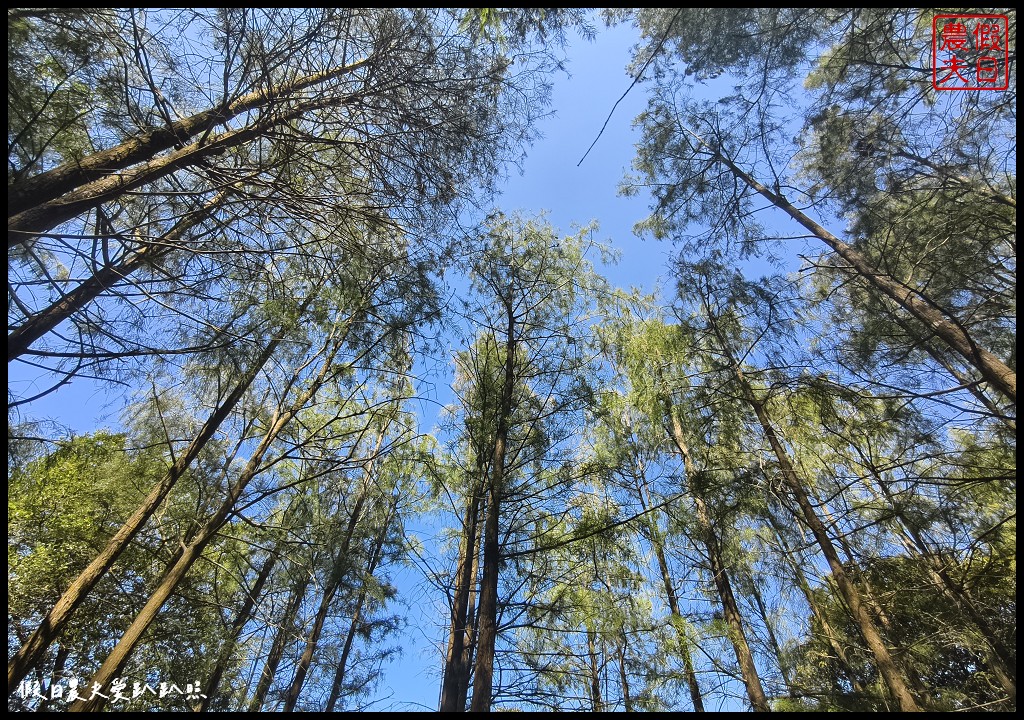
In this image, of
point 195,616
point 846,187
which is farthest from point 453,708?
point 846,187

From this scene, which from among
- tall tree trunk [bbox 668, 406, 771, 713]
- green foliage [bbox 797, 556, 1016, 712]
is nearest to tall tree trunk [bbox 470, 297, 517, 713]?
tall tree trunk [bbox 668, 406, 771, 713]

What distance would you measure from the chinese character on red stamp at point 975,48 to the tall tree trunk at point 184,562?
5.91 m

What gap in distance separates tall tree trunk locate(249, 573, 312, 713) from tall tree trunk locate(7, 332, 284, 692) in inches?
64.3

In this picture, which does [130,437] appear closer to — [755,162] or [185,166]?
[185,166]

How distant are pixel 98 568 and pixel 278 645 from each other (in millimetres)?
2307

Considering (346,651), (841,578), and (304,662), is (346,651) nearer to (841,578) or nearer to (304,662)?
(304,662)

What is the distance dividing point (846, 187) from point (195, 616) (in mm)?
9535

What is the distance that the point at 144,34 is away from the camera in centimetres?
258

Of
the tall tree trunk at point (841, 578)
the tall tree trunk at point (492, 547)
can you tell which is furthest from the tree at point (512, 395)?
the tall tree trunk at point (841, 578)

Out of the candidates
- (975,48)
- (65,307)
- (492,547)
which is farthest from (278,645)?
(975,48)

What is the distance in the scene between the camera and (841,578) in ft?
11.7

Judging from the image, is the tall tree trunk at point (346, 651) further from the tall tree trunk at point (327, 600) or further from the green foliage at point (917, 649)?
the green foliage at point (917, 649)

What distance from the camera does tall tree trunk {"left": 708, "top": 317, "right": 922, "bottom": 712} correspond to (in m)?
3.22

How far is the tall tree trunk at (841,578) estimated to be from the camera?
322 cm
